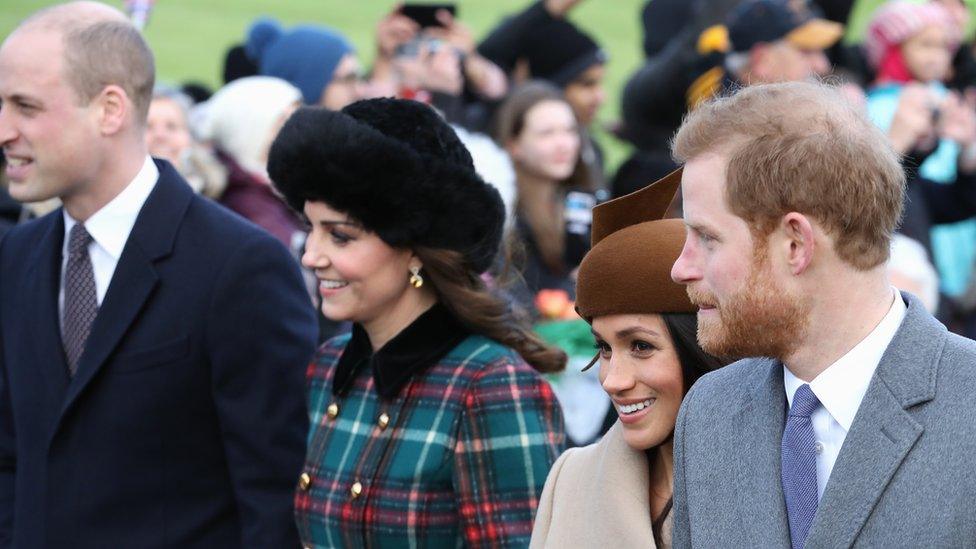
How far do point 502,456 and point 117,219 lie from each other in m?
1.31

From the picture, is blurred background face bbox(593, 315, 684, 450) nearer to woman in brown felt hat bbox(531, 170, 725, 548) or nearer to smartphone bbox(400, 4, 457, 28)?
woman in brown felt hat bbox(531, 170, 725, 548)

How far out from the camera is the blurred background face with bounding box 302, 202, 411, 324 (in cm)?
376

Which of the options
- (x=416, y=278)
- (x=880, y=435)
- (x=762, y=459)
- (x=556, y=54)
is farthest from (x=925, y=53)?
(x=880, y=435)

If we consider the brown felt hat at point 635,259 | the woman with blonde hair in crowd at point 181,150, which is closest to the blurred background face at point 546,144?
the woman with blonde hair in crowd at point 181,150

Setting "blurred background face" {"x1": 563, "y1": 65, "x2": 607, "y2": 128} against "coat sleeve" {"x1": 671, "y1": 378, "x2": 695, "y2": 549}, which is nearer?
"coat sleeve" {"x1": 671, "y1": 378, "x2": 695, "y2": 549}

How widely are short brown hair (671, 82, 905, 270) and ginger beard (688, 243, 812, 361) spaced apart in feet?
0.26

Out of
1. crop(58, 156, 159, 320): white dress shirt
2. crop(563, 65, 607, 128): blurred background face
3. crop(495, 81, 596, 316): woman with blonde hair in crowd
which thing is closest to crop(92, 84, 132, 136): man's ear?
crop(58, 156, 159, 320): white dress shirt

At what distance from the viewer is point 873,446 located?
2.42 m

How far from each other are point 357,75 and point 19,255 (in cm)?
330

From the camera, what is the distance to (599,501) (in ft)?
10.3

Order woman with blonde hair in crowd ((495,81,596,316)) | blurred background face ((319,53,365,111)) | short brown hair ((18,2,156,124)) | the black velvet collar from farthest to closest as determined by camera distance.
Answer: blurred background face ((319,53,365,111)) → woman with blonde hair in crowd ((495,81,596,316)) → short brown hair ((18,2,156,124)) → the black velvet collar

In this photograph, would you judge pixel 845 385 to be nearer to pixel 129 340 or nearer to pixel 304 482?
pixel 304 482

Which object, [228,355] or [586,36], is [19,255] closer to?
[228,355]

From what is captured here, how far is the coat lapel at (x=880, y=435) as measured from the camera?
2.39 meters
